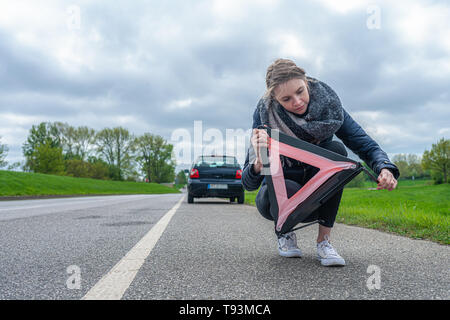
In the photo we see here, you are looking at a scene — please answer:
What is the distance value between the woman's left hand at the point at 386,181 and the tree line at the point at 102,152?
157 feet

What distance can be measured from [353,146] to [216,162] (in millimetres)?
8472

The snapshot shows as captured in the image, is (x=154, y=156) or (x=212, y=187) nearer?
(x=212, y=187)

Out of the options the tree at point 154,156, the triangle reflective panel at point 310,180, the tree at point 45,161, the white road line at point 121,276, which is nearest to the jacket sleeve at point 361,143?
the triangle reflective panel at point 310,180

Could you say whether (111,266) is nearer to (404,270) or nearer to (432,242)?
(404,270)

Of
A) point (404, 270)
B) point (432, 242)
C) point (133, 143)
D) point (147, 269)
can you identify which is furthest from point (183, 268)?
point (133, 143)

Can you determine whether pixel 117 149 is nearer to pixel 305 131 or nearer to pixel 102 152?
pixel 102 152

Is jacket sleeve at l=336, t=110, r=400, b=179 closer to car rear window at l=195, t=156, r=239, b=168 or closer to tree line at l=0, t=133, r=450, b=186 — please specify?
car rear window at l=195, t=156, r=239, b=168

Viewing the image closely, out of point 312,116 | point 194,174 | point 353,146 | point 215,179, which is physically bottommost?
point 215,179

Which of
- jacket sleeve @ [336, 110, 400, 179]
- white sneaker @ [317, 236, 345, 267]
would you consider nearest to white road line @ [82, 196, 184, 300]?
white sneaker @ [317, 236, 345, 267]

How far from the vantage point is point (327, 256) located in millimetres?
2443

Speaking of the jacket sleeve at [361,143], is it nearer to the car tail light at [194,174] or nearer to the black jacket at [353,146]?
the black jacket at [353,146]

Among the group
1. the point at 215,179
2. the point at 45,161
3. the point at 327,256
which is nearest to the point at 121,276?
the point at 327,256
